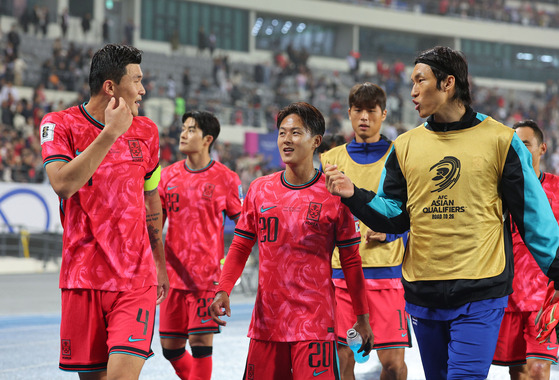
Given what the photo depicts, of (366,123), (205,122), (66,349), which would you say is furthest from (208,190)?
(66,349)

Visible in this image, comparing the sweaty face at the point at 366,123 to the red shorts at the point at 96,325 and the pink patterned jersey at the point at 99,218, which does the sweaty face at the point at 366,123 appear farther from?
the red shorts at the point at 96,325

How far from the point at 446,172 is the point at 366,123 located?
2487mm

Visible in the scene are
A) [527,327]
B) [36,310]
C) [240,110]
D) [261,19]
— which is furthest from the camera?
[261,19]

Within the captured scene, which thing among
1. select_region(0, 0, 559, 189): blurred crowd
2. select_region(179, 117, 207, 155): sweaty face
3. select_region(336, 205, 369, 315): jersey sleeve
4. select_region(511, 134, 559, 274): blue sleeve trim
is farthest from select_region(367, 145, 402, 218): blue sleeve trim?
A: select_region(0, 0, 559, 189): blurred crowd

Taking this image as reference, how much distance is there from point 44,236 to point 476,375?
49.7 ft

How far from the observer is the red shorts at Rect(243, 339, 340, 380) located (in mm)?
4207

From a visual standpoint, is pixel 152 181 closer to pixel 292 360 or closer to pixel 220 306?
pixel 220 306

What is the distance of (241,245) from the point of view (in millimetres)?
4559

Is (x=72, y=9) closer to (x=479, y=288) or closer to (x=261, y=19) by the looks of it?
(x=261, y=19)

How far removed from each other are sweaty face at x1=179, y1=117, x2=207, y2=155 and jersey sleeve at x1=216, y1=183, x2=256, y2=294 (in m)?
2.32

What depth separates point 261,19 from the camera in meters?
39.6

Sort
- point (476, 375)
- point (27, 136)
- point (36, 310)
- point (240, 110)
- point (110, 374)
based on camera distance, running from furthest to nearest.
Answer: point (240, 110)
point (27, 136)
point (36, 310)
point (110, 374)
point (476, 375)

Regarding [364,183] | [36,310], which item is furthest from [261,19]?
[364,183]

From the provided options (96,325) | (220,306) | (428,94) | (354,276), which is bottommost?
(96,325)
